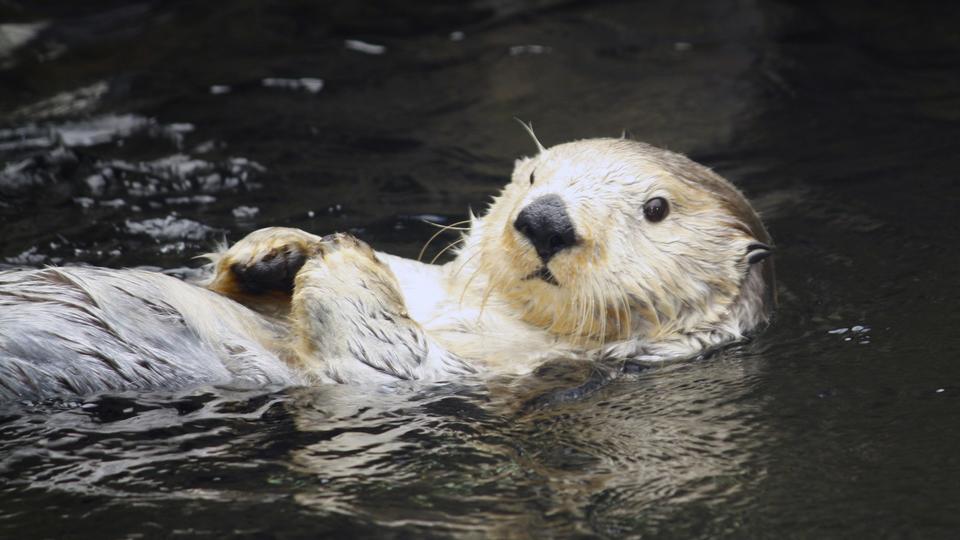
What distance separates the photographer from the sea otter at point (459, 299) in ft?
13.3

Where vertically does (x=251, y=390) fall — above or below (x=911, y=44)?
below

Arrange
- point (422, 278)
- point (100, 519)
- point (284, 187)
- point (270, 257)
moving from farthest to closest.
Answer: point (284, 187) → point (422, 278) → point (270, 257) → point (100, 519)

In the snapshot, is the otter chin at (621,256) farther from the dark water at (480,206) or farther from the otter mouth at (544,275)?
the dark water at (480,206)

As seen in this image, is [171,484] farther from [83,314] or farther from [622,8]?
[622,8]

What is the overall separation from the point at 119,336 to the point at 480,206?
3.29m

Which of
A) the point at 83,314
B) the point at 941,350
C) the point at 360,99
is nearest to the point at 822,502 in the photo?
the point at 941,350

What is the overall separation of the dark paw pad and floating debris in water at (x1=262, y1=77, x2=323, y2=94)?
465 cm

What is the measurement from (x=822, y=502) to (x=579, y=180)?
5.66 feet

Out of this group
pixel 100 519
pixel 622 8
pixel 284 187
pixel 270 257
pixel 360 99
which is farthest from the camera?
pixel 622 8

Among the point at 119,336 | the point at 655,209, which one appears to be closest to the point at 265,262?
the point at 119,336

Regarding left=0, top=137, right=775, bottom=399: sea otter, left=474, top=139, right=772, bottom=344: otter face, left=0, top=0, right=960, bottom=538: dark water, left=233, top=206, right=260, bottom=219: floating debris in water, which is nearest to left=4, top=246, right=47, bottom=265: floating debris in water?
left=0, top=0, right=960, bottom=538: dark water

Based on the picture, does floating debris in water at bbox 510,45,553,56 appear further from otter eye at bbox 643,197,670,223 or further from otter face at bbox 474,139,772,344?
otter eye at bbox 643,197,670,223

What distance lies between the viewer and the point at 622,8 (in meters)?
10.6

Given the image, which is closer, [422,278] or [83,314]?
[83,314]
